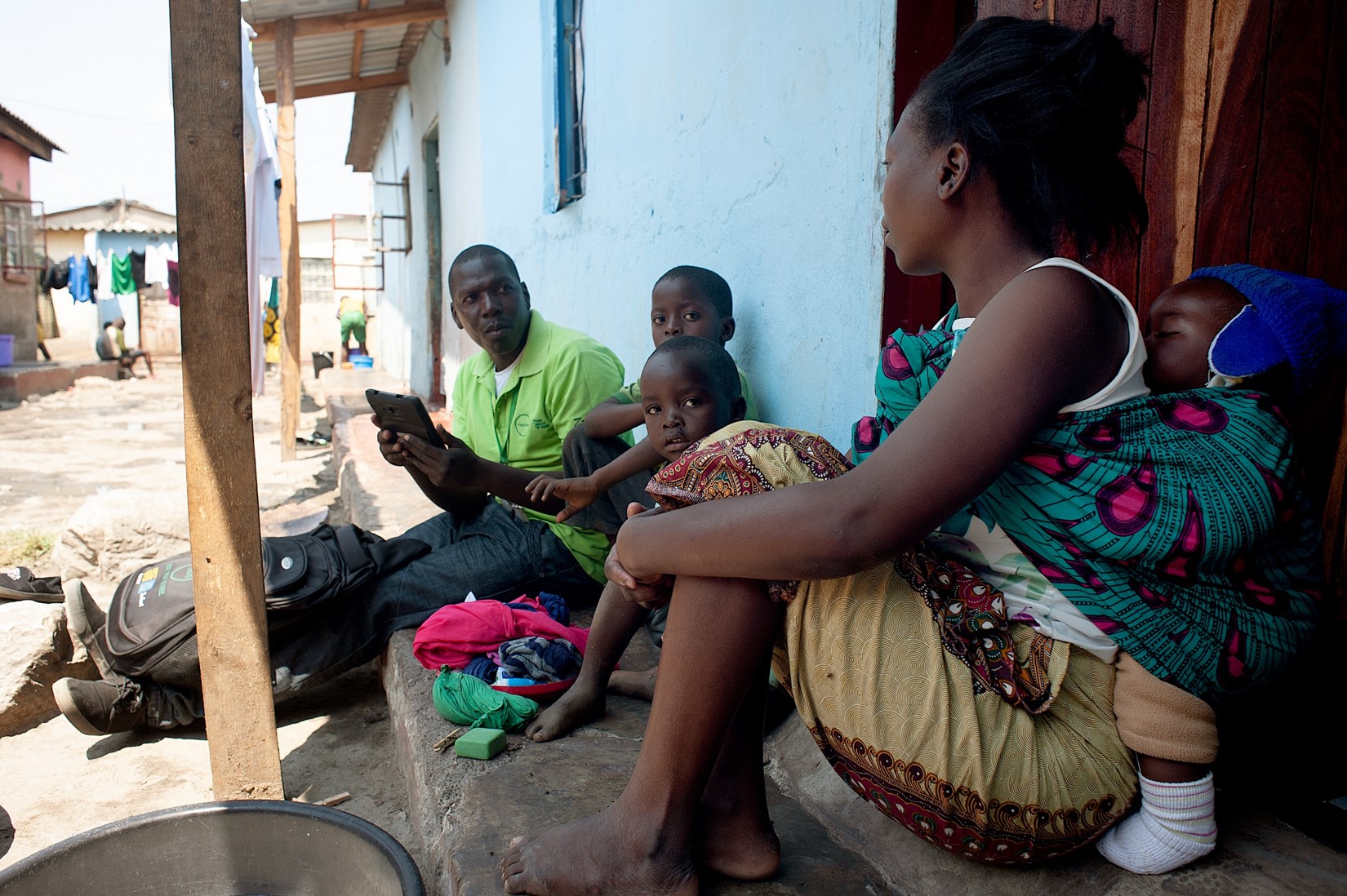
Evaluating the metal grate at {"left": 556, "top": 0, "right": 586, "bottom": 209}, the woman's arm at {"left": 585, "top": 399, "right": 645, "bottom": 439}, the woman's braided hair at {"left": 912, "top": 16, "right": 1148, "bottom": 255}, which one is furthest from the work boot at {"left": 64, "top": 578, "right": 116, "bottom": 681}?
the metal grate at {"left": 556, "top": 0, "right": 586, "bottom": 209}

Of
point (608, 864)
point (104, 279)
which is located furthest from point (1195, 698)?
point (104, 279)

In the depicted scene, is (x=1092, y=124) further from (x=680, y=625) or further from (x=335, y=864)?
(x=335, y=864)

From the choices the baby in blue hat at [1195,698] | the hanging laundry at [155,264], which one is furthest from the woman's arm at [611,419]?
the hanging laundry at [155,264]

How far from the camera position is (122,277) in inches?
837

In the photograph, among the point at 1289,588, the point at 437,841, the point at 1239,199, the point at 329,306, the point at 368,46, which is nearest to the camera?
the point at 1289,588

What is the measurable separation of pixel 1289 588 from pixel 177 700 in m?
2.77

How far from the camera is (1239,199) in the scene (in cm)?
151

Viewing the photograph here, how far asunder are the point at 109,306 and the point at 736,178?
24.9 m

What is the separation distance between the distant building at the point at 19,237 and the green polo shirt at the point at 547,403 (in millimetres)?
18858

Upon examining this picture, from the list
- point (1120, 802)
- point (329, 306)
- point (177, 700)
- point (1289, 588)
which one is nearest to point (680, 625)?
point (1120, 802)

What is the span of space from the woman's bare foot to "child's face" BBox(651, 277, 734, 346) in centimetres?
160

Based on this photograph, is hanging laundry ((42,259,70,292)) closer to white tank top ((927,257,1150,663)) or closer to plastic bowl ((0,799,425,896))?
plastic bowl ((0,799,425,896))

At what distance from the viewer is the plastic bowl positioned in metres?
1.65

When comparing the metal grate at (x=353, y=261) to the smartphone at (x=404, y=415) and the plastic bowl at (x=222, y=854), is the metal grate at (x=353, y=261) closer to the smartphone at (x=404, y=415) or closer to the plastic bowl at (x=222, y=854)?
the smartphone at (x=404, y=415)
